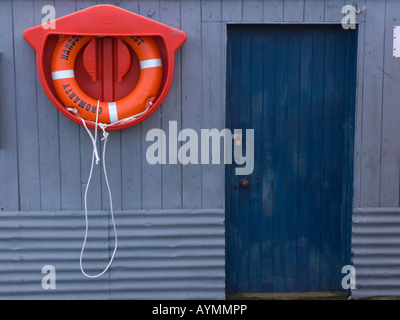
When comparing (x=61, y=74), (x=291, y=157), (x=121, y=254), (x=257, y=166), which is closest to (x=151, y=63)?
(x=61, y=74)

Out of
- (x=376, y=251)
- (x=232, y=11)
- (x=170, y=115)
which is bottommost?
(x=376, y=251)

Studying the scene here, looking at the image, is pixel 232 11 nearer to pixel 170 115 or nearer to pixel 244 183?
pixel 170 115

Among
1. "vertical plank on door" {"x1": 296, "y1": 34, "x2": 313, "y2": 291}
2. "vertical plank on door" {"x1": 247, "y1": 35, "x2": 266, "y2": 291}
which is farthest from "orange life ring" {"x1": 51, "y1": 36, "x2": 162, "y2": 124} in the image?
"vertical plank on door" {"x1": 296, "y1": 34, "x2": 313, "y2": 291}

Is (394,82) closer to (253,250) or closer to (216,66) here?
(216,66)

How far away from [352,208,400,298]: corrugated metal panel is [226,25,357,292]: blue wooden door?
86 mm

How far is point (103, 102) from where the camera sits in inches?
126

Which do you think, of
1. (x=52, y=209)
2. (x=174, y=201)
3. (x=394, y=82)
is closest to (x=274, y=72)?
(x=394, y=82)

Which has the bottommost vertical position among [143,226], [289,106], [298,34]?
[143,226]

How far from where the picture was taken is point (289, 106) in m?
3.40

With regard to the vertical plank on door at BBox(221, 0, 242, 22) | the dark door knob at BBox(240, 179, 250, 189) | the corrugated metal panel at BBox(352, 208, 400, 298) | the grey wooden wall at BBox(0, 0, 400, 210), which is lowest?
the corrugated metal panel at BBox(352, 208, 400, 298)

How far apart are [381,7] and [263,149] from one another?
1159mm

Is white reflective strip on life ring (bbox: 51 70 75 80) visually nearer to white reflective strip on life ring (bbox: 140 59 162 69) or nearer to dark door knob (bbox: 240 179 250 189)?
white reflective strip on life ring (bbox: 140 59 162 69)

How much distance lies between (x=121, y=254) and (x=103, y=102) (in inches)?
38.2

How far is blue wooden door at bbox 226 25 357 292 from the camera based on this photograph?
3.36m
